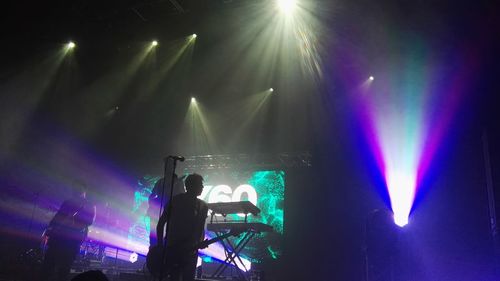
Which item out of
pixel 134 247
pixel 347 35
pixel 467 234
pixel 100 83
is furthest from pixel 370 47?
pixel 134 247

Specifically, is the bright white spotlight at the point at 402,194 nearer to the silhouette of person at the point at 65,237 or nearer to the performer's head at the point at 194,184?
the performer's head at the point at 194,184

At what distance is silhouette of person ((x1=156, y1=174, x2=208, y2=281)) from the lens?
4.00 meters

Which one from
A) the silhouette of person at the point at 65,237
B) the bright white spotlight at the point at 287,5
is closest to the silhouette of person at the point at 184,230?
the silhouette of person at the point at 65,237

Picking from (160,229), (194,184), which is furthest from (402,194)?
(160,229)

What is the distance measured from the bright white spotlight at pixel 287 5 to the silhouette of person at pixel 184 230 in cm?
449

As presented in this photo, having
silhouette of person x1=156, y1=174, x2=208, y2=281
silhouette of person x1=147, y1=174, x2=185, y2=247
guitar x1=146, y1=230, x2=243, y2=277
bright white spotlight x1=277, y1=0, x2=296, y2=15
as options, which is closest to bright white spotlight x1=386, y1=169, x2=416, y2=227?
bright white spotlight x1=277, y1=0, x2=296, y2=15

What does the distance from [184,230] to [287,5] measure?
5020 millimetres

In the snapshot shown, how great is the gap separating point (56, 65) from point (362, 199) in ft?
27.0

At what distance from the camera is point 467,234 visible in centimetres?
698

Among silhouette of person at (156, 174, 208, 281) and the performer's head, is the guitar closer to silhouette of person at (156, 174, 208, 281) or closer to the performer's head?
silhouette of person at (156, 174, 208, 281)

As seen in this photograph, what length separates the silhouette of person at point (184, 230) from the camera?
13.1 feet

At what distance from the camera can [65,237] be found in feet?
17.1

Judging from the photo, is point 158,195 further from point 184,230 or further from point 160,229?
point 184,230

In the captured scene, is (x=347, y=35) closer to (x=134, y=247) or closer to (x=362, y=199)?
(x=362, y=199)
